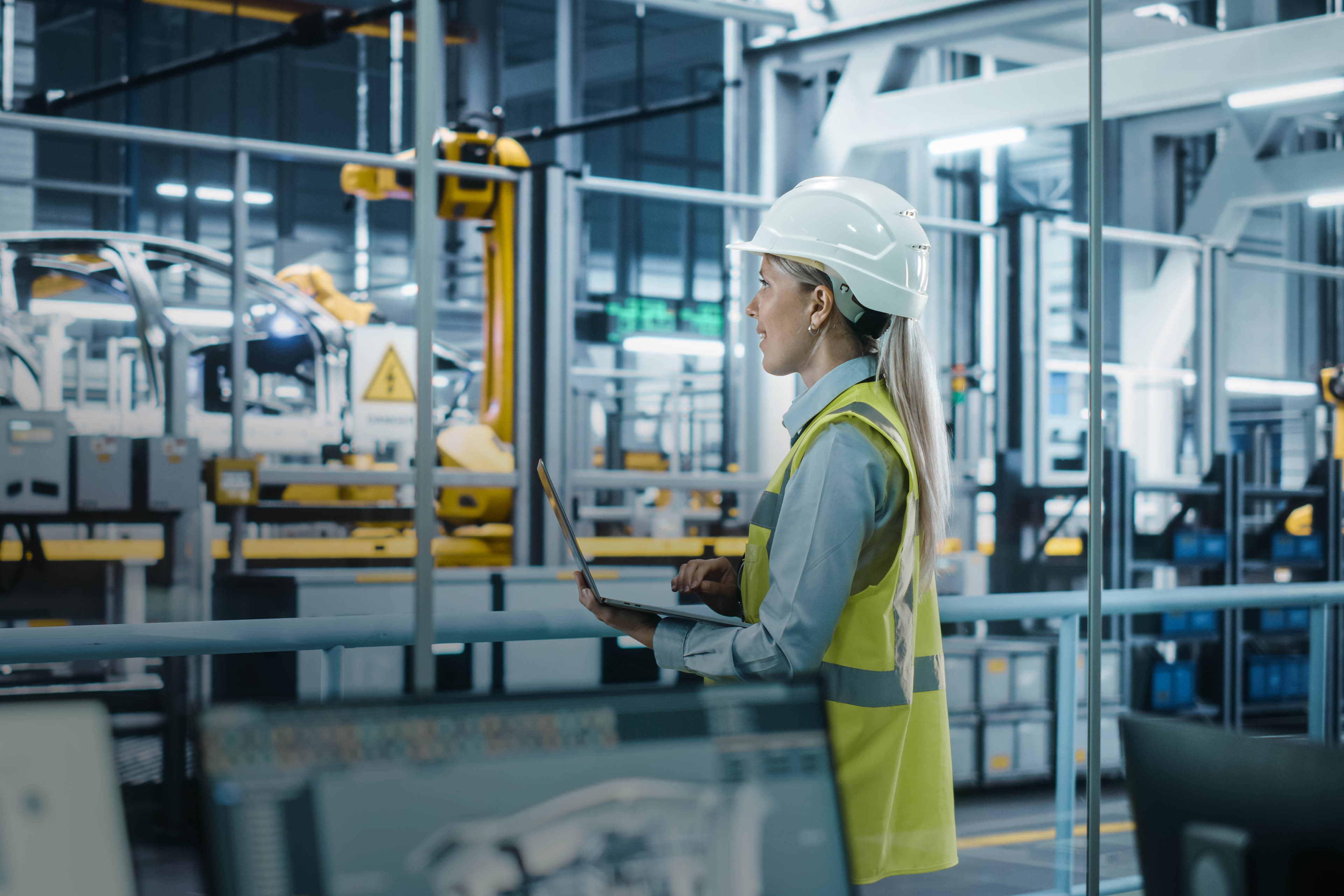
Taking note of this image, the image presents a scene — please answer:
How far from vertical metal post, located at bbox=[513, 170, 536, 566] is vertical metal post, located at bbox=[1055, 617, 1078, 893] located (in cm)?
321

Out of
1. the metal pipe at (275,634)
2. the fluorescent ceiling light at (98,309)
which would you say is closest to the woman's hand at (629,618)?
the metal pipe at (275,634)

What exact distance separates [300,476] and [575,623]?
3.74 metres

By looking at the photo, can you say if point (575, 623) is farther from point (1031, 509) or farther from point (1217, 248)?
point (1217, 248)

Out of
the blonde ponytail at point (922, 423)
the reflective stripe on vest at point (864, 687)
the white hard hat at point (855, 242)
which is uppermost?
the white hard hat at point (855, 242)

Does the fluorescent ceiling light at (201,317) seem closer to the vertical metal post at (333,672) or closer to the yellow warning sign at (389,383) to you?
the yellow warning sign at (389,383)

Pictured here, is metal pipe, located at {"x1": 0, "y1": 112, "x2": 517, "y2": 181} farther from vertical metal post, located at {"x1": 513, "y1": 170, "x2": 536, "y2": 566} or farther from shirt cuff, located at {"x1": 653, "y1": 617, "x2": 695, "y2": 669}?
shirt cuff, located at {"x1": 653, "y1": 617, "x2": 695, "y2": 669}

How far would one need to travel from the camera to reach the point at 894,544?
1.43 m

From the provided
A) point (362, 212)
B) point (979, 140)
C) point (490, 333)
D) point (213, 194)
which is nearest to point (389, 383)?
point (490, 333)

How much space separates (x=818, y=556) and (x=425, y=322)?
0.50 metres

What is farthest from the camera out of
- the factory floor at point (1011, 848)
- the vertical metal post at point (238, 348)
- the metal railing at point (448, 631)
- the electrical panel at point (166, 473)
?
the vertical metal post at point (238, 348)

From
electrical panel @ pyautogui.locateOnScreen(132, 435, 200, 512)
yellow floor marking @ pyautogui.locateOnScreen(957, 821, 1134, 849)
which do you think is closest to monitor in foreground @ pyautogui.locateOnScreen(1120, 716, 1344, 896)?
yellow floor marking @ pyautogui.locateOnScreen(957, 821, 1134, 849)

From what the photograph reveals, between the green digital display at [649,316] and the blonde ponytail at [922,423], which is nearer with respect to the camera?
the blonde ponytail at [922,423]

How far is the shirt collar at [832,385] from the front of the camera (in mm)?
1487

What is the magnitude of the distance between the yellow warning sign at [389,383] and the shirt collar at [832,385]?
4.12m
